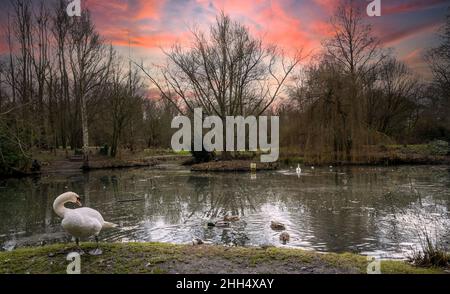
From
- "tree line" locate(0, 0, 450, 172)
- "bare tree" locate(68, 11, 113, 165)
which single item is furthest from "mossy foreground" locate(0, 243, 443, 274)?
"bare tree" locate(68, 11, 113, 165)

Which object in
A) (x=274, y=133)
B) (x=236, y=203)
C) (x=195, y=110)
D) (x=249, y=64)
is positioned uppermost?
(x=249, y=64)

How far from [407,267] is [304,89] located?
75.2 feet

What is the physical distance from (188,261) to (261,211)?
564 cm

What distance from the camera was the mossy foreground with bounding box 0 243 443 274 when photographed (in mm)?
4477

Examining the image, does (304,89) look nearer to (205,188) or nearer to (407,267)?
(205,188)

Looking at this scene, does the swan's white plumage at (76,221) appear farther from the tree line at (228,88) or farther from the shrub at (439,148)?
the shrub at (439,148)

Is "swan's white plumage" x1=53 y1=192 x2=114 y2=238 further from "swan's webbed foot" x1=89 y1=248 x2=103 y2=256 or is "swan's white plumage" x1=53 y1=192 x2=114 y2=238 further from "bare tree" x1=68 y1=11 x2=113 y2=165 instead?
"bare tree" x1=68 y1=11 x2=113 y2=165

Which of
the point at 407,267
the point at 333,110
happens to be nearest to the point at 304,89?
the point at 333,110

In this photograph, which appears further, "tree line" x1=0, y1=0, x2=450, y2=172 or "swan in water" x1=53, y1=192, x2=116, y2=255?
"tree line" x1=0, y1=0, x2=450, y2=172

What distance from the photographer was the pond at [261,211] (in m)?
7.23

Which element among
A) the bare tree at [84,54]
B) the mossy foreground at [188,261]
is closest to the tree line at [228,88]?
the bare tree at [84,54]

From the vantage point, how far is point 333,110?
971 inches

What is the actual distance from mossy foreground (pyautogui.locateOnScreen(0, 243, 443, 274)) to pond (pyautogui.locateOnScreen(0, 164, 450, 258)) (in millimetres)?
1422
